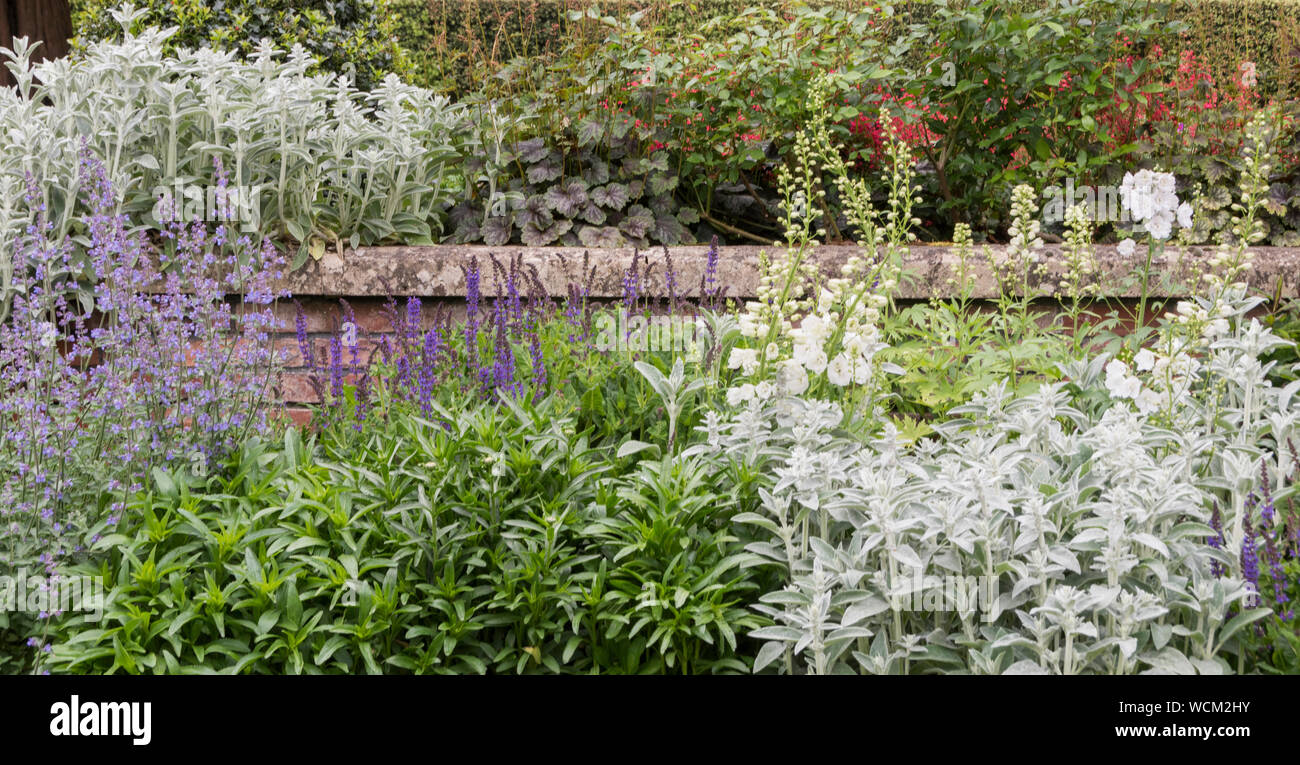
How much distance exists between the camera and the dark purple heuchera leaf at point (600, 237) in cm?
452

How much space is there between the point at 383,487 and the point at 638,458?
2.18 feet

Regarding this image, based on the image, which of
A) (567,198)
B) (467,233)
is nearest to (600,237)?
(567,198)

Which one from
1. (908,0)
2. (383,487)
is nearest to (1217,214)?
(908,0)

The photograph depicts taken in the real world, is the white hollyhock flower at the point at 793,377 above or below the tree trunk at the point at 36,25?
below

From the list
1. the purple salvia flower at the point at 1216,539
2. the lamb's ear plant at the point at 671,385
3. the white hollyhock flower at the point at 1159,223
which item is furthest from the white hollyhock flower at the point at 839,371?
the white hollyhock flower at the point at 1159,223

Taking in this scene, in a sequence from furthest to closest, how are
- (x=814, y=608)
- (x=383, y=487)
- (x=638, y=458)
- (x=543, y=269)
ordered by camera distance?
(x=543, y=269)
(x=638, y=458)
(x=383, y=487)
(x=814, y=608)

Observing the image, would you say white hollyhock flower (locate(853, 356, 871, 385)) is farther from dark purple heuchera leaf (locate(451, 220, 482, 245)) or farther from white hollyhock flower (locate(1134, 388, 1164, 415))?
dark purple heuchera leaf (locate(451, 220, 482, 245))

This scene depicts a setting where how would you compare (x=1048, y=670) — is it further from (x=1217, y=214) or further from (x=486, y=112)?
(x=486, y=112)

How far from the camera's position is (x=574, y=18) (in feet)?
16.2

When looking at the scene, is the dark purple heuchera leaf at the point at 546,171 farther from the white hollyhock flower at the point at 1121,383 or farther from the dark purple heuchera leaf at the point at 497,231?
the white hollyhock flower at the point at 1121,383

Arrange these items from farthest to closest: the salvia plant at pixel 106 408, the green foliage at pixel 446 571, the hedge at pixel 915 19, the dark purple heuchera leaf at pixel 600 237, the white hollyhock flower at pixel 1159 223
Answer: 1. the hedge at pixel 915 19
2. the dark purple heuchera leaf at pixel 600 237
3. the white hollyhock flower at pixel 1159 223
4. the salvia plant at pixel 106 408
5. the green foliage at pixel 446 571

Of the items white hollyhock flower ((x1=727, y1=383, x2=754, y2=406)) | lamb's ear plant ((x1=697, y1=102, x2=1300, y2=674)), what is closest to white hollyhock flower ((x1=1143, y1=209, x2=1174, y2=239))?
lamb's ear plant ((x1=697, y1=102, x2=1300, y2=674))

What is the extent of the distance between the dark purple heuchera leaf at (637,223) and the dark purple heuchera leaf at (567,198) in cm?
21

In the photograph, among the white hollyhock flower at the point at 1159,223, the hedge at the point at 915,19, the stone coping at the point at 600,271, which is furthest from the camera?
the hedge at the point at 915,19
